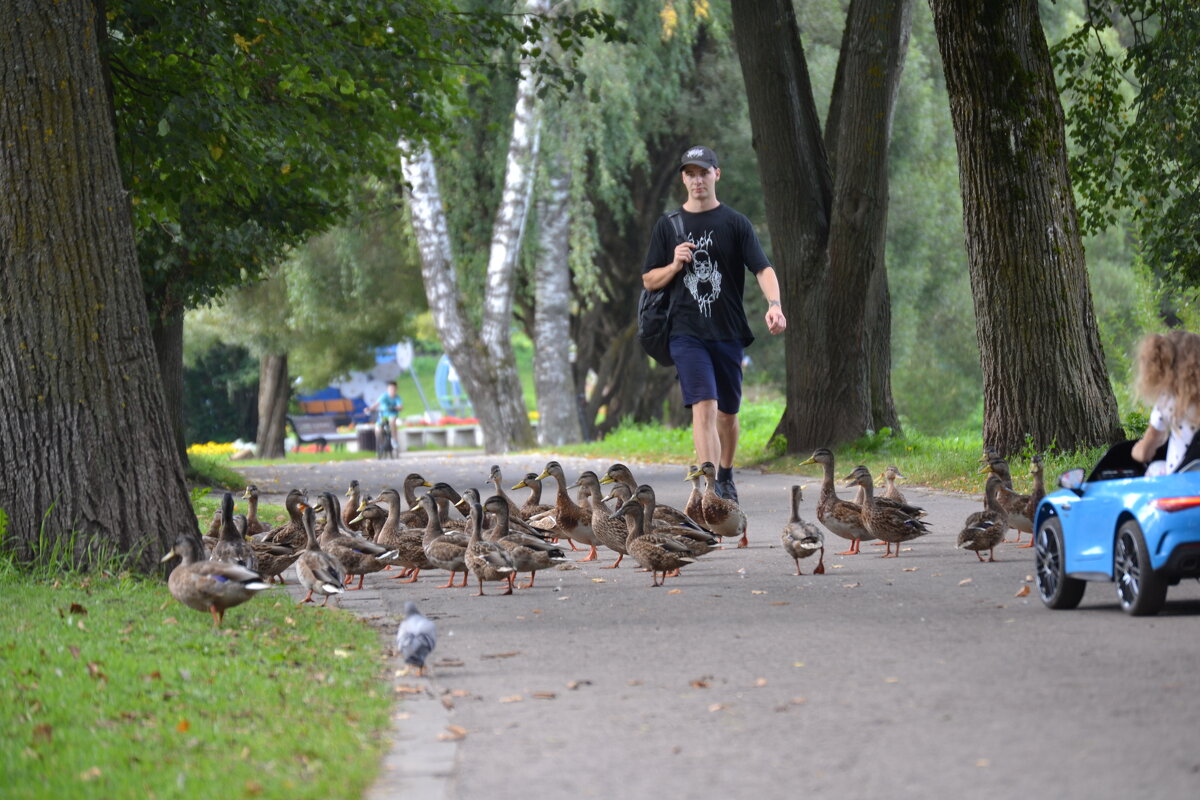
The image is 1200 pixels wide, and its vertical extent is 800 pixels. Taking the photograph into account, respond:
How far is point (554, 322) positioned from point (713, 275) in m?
24.0

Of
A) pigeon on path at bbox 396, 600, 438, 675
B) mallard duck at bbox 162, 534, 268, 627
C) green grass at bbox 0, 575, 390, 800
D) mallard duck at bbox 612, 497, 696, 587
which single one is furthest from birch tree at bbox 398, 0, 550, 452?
pigeon on path at bbox 396, 600, 438, 675

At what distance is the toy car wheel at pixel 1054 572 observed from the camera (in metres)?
8.87

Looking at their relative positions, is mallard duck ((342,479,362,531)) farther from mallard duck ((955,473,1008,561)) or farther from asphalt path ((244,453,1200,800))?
mallard duck ((955,473,1008,561))

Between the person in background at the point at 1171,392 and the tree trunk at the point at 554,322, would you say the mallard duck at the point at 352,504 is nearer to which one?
the person in background at the point at 1171,392

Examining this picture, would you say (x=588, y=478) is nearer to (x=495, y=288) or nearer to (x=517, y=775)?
(x=517, y=775)

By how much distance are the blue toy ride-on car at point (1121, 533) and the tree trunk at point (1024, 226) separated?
673 centimetres

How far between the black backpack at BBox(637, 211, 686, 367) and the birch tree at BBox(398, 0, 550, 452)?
20.4m

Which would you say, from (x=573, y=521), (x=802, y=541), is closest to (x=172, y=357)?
(x=573, y=521)

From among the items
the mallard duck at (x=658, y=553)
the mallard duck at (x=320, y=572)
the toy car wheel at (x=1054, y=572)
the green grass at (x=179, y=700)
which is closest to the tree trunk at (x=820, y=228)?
the mallard duck at (x=658, y=553)

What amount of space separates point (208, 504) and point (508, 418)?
66.7 feet

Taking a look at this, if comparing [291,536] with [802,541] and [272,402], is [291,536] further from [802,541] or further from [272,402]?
[272,402]

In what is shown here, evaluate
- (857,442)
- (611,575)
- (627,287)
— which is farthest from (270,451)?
(611,575)

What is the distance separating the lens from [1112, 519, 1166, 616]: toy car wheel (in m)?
8.13

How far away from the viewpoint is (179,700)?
6.90 metres
